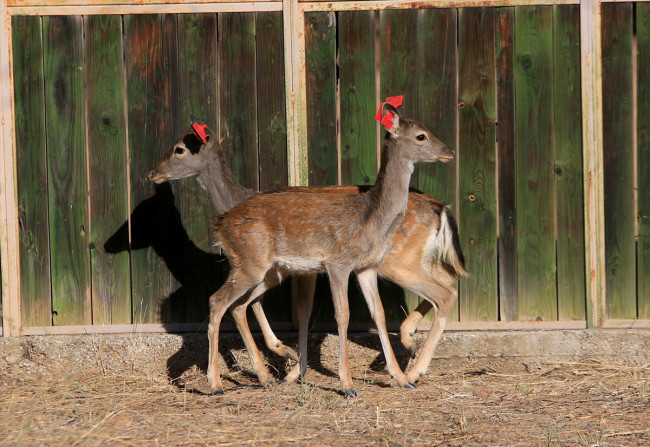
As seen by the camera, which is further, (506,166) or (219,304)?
(506,166)

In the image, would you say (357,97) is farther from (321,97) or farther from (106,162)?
(106,162)

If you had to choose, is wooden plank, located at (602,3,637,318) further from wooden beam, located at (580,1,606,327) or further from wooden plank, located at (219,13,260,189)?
wooden plank, located at (219,13,260,189)

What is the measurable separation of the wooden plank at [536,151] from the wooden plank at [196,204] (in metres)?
2.43

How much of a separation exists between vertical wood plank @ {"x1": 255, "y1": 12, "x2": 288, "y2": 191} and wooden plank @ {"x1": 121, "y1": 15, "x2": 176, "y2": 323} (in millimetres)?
704

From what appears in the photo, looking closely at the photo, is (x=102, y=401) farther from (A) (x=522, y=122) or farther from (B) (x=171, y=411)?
(A) (x=522, y=122)

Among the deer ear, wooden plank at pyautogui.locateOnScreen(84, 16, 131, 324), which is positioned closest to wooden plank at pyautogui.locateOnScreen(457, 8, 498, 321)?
the deer ear

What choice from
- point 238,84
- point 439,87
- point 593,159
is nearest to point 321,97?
point 238,84

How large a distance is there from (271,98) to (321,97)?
0.40 meters

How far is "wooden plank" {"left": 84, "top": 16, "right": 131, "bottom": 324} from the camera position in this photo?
7301 millimetres

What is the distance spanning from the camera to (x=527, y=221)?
7285 millimetres

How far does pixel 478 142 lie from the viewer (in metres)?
7.27

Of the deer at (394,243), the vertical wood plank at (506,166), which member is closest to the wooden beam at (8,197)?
the deer at (394,243)

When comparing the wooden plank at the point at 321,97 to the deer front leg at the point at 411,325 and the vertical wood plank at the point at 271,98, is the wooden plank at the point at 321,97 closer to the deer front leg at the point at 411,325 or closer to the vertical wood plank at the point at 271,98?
the vertical wood plank at the point at 271,98

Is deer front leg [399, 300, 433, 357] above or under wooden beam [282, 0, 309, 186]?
under
